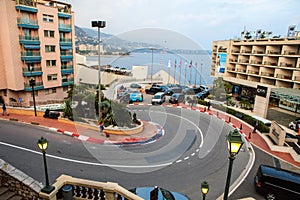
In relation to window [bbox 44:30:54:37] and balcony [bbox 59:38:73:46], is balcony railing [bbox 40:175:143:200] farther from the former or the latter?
balcony [bbox 59:38:73:46]

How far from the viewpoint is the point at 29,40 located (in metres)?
26.6

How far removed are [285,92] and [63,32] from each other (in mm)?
31938

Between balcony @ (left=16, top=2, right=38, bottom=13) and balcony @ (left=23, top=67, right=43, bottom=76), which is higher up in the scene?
balcony @ (left=16, top=2, right=38, bottom=13)

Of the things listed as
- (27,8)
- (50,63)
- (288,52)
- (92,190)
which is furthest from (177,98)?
(92,190)

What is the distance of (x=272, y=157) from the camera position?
48.1 feet

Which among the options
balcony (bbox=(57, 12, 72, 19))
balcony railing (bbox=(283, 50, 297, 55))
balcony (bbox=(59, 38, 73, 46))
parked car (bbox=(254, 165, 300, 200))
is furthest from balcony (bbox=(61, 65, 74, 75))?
balcony railing (bbox=(283, 50, 297, 55))

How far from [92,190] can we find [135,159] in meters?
6.47

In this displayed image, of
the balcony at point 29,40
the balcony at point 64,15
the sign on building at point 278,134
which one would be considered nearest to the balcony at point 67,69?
the balcony at point 29,40

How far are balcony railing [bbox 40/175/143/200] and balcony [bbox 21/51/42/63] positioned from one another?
25.3 meters

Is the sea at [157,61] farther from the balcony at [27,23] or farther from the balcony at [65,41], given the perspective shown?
the balcony at [27,23]

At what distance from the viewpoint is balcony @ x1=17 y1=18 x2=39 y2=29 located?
1008 inches

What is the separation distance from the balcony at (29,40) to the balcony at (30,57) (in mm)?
1294

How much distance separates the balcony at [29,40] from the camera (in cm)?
2595

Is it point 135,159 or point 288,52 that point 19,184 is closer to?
point 135,159
